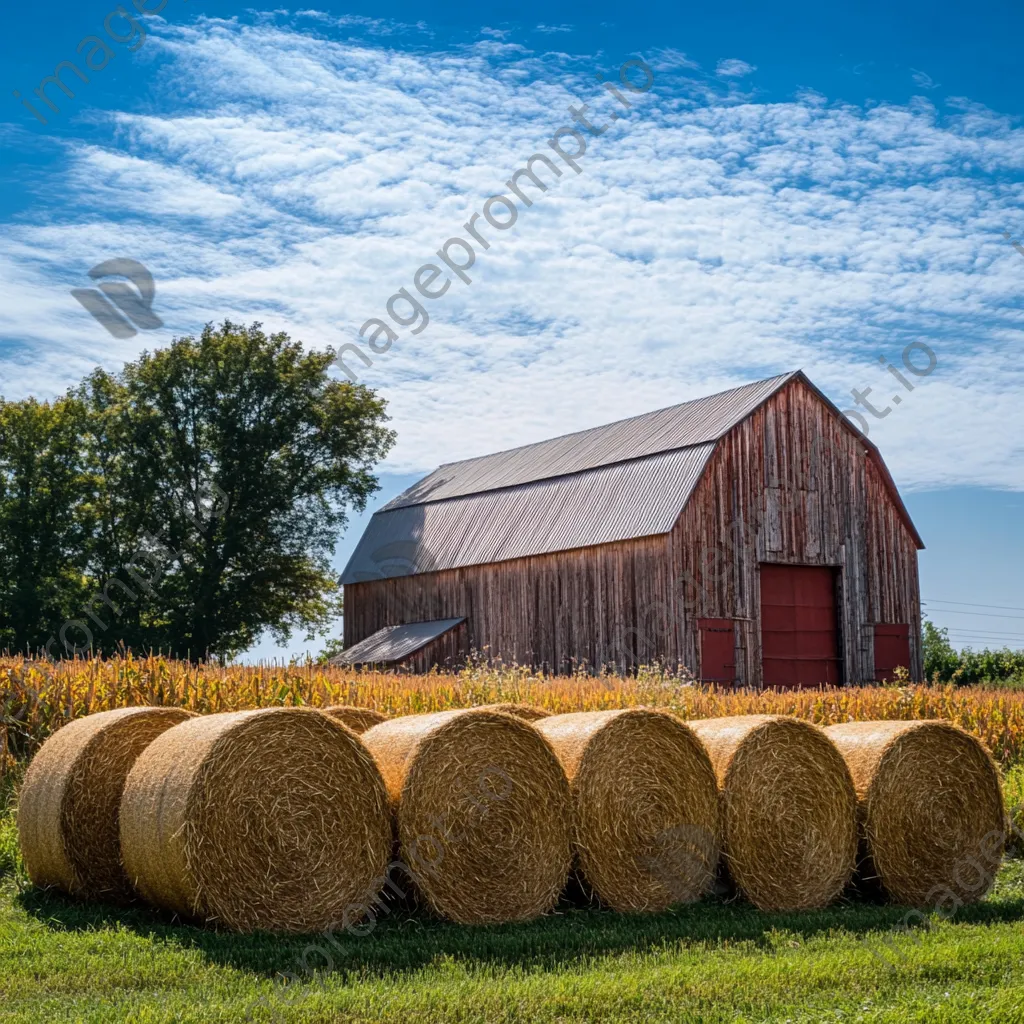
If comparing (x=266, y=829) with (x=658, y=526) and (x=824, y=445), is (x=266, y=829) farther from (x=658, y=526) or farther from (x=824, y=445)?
(x=824, y=445)

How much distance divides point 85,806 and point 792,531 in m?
21.0

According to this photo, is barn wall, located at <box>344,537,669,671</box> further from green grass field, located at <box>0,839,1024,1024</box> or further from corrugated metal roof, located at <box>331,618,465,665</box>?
green grass field, located at <box>0,839,1024,1024</box>

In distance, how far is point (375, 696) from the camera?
16.8 meters

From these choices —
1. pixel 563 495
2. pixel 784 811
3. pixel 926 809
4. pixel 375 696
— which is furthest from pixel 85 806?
pixel 563 495

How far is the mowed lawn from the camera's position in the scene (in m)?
6.69

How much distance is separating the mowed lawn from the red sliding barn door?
60.2 feet

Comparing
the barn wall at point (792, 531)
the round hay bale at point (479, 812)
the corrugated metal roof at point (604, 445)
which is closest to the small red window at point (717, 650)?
the barn wall at point (792, 531)

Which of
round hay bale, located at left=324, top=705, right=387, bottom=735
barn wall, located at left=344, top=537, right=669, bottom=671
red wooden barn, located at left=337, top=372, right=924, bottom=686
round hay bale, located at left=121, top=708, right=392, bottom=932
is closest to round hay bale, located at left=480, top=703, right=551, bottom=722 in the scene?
round hay bale, located at left=324, top=705, right=387, bottom=735

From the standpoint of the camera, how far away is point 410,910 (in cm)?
928

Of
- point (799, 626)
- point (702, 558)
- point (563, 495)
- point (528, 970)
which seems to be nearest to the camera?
point (528, 970)

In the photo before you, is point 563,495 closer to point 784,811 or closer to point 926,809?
point 926,809

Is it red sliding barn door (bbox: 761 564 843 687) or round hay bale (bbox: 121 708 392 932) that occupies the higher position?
red sliding barn door (bbox: 761 564 843 687)

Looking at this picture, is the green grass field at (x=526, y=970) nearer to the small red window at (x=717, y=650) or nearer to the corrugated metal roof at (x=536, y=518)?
the small red window at (x=717, y=650)

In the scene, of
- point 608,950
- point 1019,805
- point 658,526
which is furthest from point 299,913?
point 658,526
